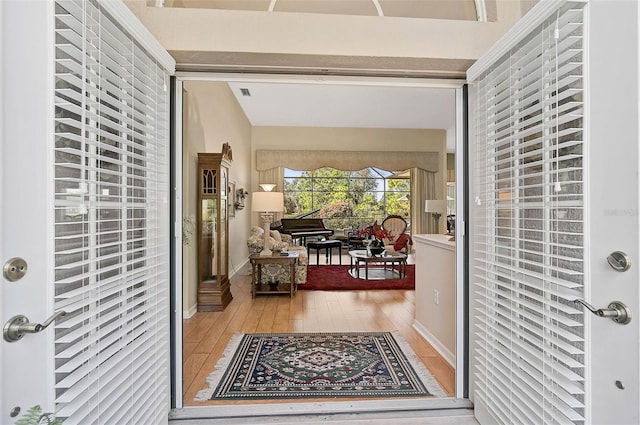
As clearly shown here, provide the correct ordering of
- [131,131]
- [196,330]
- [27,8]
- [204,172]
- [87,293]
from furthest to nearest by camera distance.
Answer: [204,172] < [196,330] < [131,131] < [87,293] < [27,8]

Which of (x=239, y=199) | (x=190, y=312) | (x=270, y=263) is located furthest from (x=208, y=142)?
(x=190, y=312)

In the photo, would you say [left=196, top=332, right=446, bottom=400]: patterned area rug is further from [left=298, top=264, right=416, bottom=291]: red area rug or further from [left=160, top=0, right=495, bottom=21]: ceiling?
[left=160, top=0, right=495, bottom=21]: ceiling

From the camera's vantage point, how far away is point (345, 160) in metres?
8.20

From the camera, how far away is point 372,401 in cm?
198

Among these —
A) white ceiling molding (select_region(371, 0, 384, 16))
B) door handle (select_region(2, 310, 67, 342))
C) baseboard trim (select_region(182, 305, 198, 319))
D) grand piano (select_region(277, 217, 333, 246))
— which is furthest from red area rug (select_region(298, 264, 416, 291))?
door handle (select_region(2, 310, 67, 342))

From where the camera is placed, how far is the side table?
4.30 m

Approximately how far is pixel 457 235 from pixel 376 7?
1.44 metres

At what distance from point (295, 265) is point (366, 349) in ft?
7.11

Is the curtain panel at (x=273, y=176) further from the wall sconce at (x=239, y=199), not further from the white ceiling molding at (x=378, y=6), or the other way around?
the white ceiling molding at (x=378, y=6)

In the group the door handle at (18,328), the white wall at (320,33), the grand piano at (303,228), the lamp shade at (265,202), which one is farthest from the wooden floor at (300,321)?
the grand piano at (303,228)

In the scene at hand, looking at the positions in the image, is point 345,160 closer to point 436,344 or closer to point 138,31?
point 436,344

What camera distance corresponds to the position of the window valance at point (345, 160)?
317 inches

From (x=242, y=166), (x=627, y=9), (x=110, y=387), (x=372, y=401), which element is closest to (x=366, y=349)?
(x=372, y=401)

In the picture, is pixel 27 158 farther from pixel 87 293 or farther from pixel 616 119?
pixel 616 119
